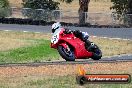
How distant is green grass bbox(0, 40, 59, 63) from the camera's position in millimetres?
21000

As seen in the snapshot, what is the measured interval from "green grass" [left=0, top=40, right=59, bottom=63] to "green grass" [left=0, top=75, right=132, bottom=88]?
630 cm

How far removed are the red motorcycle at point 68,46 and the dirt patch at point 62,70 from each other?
118 inches

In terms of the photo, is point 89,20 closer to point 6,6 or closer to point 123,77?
point 6,6

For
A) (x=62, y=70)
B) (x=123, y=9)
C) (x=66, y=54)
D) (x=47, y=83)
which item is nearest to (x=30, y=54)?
(x=62, y=70)

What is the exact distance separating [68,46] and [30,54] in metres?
11.4

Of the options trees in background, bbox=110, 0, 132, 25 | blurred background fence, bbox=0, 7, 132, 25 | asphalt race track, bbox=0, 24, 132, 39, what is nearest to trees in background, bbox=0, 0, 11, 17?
blurred background fence, bbox=0, 7, 132, 25

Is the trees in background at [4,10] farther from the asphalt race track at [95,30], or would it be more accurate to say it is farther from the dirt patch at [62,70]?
the dirt patch at [62,70]

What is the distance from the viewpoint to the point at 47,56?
885 inches

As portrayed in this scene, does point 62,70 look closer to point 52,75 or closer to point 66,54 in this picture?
point 52,75

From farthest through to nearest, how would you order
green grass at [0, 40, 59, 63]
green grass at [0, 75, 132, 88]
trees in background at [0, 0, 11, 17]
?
trees in background at [0, 0, 11, 17] → green grass at [0, 40, 59, 63] → green grass at [0, 75, 132, 88]

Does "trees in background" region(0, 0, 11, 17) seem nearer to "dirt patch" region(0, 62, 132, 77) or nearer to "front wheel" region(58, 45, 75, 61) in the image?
"dirt patch" region(0, 62, 132, 77)

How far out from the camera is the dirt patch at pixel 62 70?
15.0 meters

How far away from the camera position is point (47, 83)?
12.7 m

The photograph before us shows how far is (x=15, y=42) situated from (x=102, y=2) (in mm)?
45549
